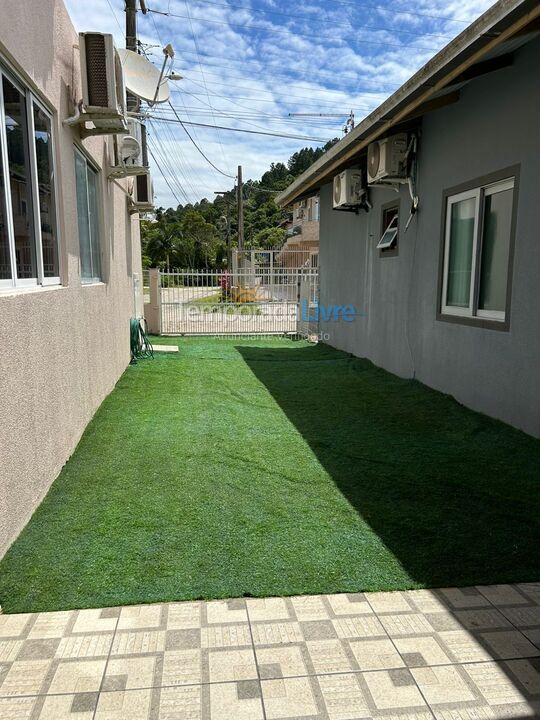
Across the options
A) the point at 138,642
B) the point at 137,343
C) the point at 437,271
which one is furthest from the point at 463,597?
the point at 137,343

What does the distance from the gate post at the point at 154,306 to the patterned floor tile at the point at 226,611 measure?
41.4ft

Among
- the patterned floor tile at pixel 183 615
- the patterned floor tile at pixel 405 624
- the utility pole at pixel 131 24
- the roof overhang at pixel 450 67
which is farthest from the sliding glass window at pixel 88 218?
the utility pole at pixel 131 24

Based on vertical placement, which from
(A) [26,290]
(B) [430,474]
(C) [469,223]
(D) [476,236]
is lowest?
(B) [430,474]

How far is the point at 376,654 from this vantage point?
2191 mm

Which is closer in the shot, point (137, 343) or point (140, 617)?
point (140, 617)

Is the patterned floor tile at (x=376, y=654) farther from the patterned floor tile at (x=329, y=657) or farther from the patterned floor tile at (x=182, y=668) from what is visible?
the patterned floor tile at (x=182, y=668)

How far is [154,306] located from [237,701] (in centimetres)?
1348

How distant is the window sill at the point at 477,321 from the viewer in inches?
206

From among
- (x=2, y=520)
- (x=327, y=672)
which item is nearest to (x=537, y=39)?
(x=327, y=672)

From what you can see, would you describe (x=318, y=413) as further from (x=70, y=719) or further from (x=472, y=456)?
(x=70, y=719)

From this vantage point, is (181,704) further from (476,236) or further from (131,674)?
(476,236)

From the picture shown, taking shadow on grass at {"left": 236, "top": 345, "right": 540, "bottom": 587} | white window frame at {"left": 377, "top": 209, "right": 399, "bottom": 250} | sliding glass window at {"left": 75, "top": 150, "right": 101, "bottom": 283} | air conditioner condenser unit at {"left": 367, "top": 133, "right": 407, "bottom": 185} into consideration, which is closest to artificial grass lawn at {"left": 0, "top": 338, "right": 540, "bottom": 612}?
shadow on grass at {"left": 236, "top": 345, "right": 540, "bottom": 587}

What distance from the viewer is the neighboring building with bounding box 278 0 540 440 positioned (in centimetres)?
471

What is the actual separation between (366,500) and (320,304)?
9.33m
